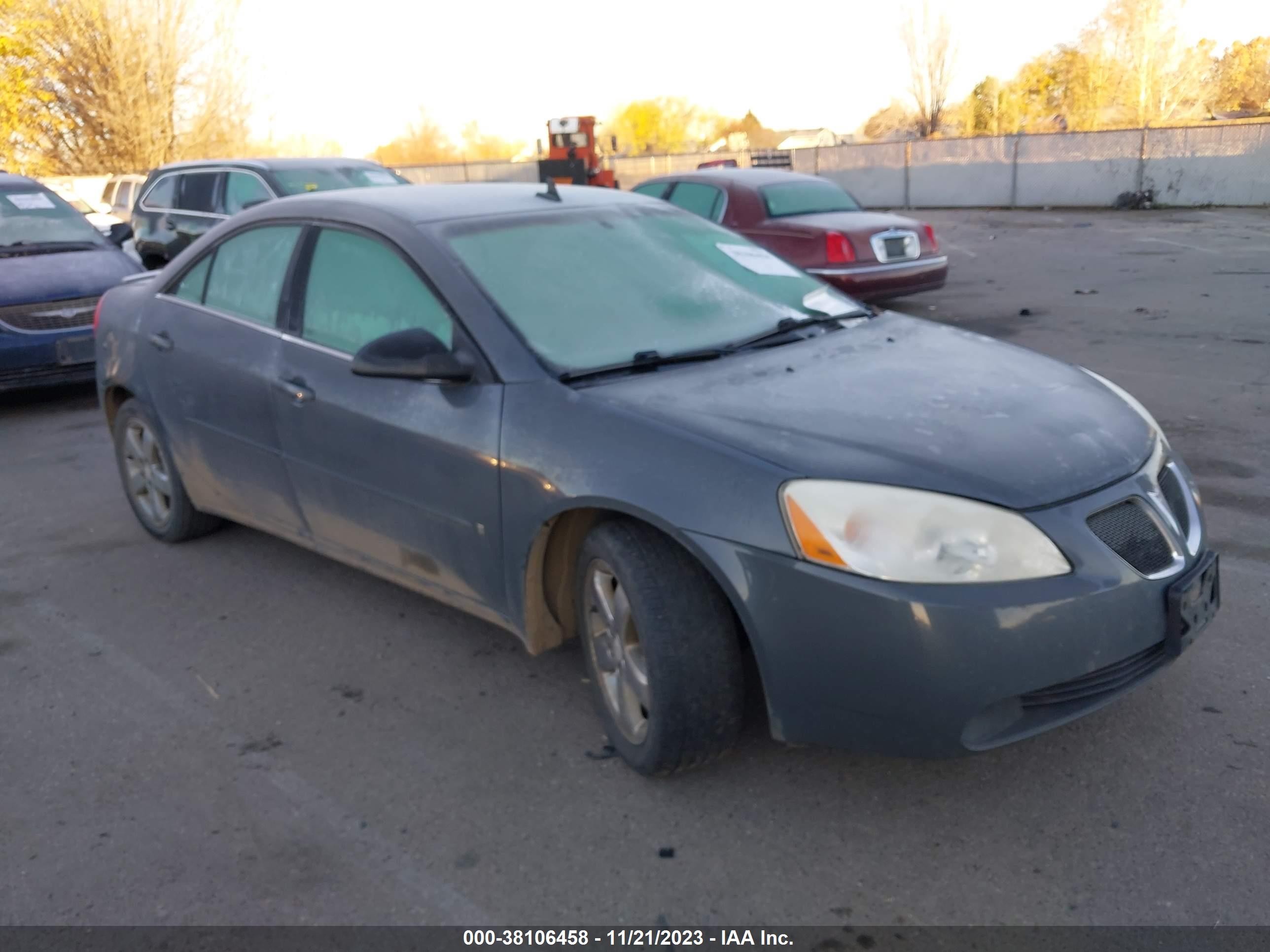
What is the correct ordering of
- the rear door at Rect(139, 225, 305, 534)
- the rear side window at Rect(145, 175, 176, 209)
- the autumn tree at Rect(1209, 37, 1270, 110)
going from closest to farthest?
the rear door at Rect(139, 225, 305, 534)
the rear side window at Rect(145, 175, 176, 209)
the autumn tree at Rect(1209, 37, 1270, 110)

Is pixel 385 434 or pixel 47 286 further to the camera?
pixel 47 286

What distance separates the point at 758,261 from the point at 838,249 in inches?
248

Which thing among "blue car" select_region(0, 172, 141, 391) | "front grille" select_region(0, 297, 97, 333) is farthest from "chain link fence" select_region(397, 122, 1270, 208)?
"front grille" select_region(0, 297, 97, 333)

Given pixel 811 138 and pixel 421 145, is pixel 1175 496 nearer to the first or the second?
pixel 811 138

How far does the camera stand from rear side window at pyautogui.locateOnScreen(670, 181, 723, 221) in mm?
11062

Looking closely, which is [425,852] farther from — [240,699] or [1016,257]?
[1016,257]

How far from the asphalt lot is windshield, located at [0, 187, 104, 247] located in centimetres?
519

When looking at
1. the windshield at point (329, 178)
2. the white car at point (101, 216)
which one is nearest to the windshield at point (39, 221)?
the windshield at point (329, 178)

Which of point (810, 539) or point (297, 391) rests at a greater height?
point (297, 391)

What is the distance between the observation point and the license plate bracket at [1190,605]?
Result: 2.74m

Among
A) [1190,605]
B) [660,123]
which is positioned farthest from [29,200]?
[660,123]

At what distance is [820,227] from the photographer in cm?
1044

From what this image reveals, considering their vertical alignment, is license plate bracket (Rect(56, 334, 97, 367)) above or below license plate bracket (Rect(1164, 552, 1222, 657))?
above

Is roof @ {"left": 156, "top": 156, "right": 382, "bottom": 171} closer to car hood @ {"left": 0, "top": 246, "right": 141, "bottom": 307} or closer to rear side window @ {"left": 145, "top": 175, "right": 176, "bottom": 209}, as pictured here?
rear side window @ {"left": 145, "top": 175, "right": 176, "bottom": 209}
